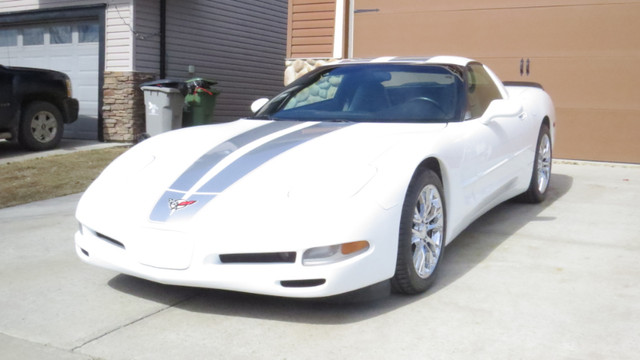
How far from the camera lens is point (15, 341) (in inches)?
123

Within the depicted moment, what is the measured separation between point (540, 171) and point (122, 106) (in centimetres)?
769

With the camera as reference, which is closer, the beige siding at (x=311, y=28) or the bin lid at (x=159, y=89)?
the beige siding at (x=311, y=28)

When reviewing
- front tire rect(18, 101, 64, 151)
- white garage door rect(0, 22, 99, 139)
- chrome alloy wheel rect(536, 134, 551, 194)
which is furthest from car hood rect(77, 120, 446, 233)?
white garage door rect(0, 22, 99, 139)

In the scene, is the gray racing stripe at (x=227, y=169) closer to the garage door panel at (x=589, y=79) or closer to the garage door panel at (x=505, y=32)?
the garage door panel at (x=589, y=79)

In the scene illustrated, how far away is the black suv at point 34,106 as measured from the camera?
9.78 meters

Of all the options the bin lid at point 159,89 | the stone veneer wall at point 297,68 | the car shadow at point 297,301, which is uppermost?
the stone veneer wall at point 297,68

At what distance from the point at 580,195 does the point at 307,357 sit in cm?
438

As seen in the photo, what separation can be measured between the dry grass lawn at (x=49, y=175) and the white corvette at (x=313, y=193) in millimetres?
3261

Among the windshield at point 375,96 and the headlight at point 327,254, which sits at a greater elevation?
the windshield at point 375,96

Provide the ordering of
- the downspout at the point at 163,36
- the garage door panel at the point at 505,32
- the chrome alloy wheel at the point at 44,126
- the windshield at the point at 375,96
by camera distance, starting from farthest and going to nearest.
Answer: the downspout at the point at 163,36 → the chrome alloy wheel at the point at 44,126 → the garage door panel at the point at 505,32 → the windshield at the point at 375,96

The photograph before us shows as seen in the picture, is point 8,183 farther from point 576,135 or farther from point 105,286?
point 576,135

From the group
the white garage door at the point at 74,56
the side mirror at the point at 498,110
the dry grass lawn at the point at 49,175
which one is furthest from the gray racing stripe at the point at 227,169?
the white garage door at the point at 74,56

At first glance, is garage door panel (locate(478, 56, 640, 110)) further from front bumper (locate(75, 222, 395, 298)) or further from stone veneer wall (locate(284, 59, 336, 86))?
front bumper (locate(75, 222, 395, 298))

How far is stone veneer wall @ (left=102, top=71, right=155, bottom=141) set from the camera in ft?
38.1
